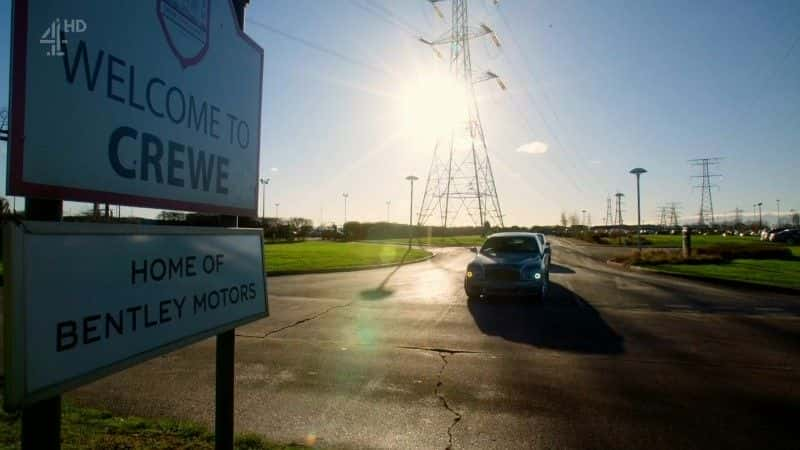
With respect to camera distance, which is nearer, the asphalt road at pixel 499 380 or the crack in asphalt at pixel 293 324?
the asphalt road at pixel 499 380

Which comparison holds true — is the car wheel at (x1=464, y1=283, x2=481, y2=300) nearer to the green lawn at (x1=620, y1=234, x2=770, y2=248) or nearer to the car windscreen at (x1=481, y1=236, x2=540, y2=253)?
the car windscreen at (x1=481, y1=236, x2=540, y2=253)

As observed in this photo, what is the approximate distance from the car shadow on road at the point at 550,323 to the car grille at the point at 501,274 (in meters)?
0.62

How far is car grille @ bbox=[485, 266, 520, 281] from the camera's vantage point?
10.8 metres

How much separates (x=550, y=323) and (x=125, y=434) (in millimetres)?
7053

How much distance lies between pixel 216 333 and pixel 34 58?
4.42 feet

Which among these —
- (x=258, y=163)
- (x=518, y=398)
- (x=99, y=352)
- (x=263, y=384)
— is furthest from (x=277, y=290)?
(x=99, y=352)

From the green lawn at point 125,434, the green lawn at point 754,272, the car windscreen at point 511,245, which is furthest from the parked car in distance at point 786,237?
the green lawn at point 125,434

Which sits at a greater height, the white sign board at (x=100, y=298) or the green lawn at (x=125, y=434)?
the white sign board at (x=100, y=298)

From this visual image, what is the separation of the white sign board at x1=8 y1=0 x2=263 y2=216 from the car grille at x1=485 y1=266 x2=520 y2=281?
898 cm

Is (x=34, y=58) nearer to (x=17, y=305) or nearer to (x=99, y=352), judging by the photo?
(x=17, y=305)

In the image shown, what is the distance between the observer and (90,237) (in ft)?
5.35

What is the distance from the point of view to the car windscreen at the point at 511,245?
12.3m

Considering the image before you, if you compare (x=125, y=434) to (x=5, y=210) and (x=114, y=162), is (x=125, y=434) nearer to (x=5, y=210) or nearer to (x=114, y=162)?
(x=5, y=210)

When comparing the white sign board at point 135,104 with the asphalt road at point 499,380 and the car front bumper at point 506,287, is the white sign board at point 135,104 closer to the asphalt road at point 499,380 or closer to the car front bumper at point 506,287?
the asphalt road at point 499,380
